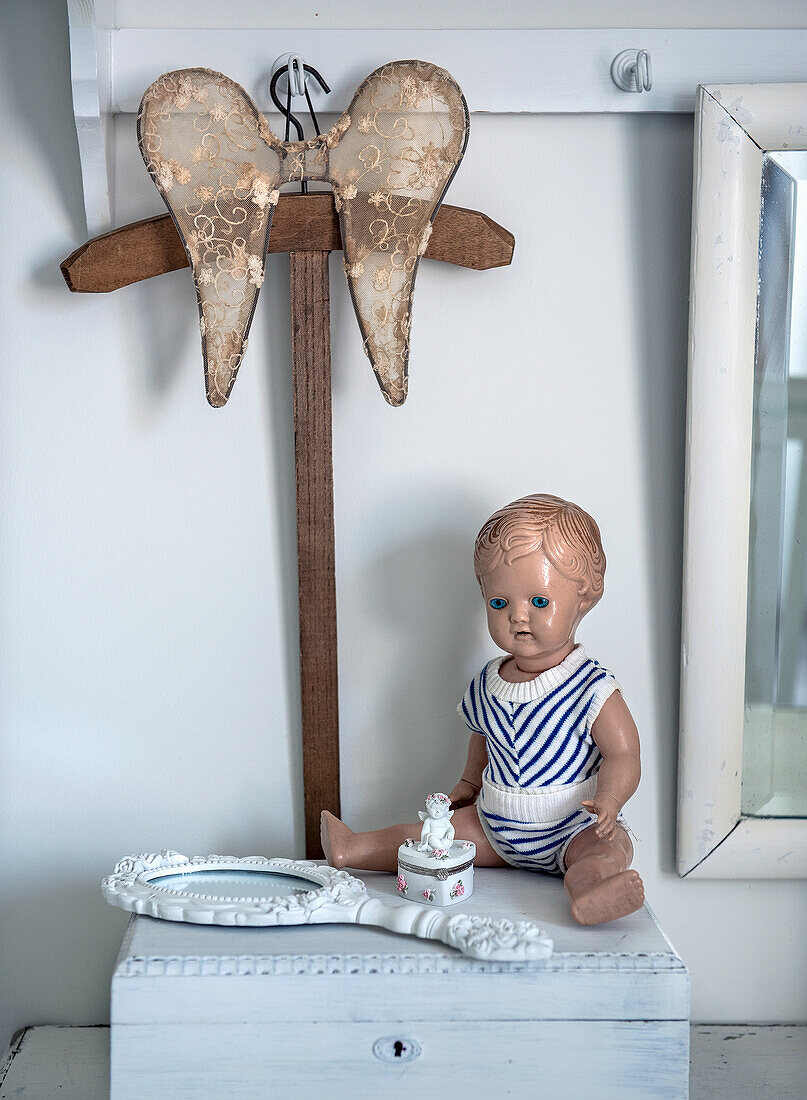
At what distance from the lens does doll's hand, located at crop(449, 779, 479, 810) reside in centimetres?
110

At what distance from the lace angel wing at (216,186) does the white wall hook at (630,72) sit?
42 cm

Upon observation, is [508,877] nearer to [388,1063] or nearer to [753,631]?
[388,1063]

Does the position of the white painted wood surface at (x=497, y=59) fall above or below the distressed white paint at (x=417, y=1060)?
above

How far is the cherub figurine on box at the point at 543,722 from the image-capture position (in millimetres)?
969

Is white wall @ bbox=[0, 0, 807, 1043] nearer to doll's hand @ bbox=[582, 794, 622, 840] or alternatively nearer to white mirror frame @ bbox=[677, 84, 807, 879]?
white mirror frame @ bbox=[677, 84, 807, 879]

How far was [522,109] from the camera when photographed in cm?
115

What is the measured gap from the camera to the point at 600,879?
903 mm

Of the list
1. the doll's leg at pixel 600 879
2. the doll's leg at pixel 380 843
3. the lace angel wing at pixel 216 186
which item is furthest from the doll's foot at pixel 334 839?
Result: the lace angel wing at pixel 216 186

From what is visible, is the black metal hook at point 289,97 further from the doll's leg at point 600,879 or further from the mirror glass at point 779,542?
the doll's leg at point 600,879

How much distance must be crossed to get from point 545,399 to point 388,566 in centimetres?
28

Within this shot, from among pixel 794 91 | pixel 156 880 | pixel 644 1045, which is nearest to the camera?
pixel 644 1045

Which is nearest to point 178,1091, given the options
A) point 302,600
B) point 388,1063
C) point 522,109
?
point 388,1063

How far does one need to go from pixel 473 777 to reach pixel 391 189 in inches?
25.8

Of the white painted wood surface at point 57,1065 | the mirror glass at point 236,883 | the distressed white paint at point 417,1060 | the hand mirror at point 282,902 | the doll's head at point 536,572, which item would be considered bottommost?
the white painted wood surface at point 57,1065
